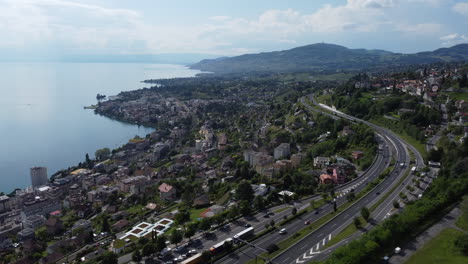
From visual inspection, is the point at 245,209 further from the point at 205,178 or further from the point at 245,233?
the point at 205,178

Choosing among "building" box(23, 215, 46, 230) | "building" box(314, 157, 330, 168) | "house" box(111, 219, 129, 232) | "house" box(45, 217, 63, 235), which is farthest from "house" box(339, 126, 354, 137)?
"building" box(23, 215, 46, 230)

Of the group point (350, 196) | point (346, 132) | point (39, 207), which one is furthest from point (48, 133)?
point (350, 196)

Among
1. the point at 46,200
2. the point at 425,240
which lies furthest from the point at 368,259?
the point at 46,200

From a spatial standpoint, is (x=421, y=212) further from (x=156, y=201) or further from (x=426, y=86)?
(x=426, y=86)

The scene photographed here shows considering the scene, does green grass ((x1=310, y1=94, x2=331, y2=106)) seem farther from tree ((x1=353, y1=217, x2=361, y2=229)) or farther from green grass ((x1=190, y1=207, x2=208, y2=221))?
tree ((x1=353, y1=217, x2=361, y2=229))

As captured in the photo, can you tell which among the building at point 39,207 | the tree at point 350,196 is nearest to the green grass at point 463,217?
the tree at point 350,196
